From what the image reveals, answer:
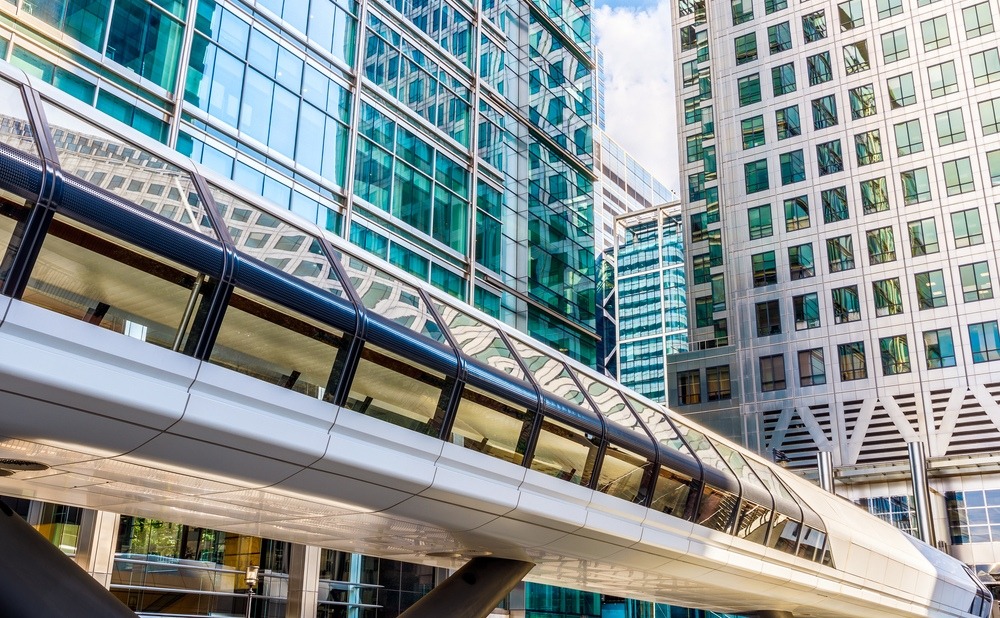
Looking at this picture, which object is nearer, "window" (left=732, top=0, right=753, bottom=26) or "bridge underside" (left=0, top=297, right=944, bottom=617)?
"bridge underside" (left=0, top=297, right=944, bottom=617)

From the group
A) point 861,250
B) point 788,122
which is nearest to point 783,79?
point 788,122

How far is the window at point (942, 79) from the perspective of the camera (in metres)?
58.5

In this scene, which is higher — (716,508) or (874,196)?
(874,196)

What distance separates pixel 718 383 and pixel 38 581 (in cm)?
5701

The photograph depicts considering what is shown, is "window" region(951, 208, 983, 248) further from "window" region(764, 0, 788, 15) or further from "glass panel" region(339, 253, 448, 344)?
"glass panel" region(339, 253, 448, 344)

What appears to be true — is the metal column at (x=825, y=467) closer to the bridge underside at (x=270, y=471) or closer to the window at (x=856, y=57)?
the window at (x=856, y=57)

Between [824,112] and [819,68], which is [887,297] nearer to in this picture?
[824,112]

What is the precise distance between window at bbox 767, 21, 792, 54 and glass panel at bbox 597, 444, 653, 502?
186 ft

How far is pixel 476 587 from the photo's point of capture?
18.3 meters

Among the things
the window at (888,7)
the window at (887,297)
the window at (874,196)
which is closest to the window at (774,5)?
the window at (888,7)

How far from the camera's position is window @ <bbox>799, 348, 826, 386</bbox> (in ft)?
191

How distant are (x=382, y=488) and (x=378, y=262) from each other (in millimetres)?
3215

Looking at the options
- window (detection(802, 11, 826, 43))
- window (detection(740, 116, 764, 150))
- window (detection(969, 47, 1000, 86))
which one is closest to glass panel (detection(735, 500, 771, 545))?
window (detection(969, 47, 1000, 86))

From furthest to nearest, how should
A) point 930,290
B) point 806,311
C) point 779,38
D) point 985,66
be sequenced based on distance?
point 779,38
point 806,311
point 985,66
point 930,290
